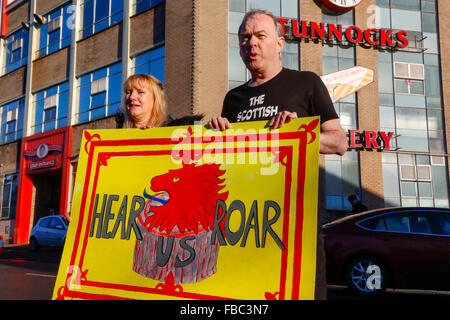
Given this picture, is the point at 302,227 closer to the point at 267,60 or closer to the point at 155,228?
the point at 155,228

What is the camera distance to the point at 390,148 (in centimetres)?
2033

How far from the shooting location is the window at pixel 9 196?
2612cm

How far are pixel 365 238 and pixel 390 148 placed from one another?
13616mm

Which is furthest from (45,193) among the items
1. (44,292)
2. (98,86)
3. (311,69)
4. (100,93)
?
(44,292)

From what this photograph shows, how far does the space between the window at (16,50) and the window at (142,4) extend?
946 centimetres

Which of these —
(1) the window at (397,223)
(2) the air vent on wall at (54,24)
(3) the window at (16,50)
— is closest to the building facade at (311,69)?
(2) the air vent on wall at (54,24)

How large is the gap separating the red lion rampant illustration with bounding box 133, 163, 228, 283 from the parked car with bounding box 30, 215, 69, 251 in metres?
15.3

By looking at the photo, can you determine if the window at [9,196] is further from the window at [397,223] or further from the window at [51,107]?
the window at [397,223]

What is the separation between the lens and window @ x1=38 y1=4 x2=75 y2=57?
2522 cm

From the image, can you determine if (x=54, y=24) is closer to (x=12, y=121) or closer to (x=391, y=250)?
(x=12, y=121)

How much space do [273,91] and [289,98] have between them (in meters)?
0.11

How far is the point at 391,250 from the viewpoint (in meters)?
7.50
